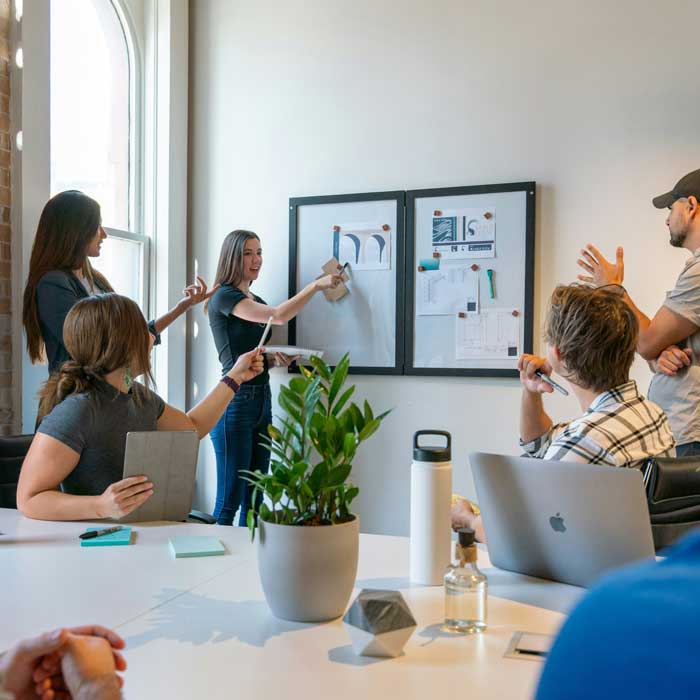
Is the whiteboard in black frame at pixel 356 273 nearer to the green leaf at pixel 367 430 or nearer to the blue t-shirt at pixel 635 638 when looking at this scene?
the green leaf at pixel 367 430

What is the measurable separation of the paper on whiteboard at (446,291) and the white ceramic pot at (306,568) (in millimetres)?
2609

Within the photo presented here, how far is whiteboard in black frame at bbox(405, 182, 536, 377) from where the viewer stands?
11.8ft

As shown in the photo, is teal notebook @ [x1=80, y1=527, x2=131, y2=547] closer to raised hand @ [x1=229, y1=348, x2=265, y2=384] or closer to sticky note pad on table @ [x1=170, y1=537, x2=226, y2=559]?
sticky note pad on table @ [x1=170, y1=537, x2=226, y2=559]

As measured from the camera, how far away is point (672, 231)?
2.76 meters

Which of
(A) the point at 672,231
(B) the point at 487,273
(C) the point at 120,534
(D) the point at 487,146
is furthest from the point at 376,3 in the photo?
(C) the point at 120,534

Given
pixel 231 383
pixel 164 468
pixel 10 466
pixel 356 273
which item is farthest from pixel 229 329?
pixel 164 468

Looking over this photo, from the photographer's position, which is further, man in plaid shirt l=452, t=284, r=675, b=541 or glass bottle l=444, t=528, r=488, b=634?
man in plaid shirt l=452, t=284, r=675, b=541

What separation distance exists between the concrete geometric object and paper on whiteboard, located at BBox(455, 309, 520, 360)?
8.75ft

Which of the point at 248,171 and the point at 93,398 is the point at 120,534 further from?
the point at 248,171

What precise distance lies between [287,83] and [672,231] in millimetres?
2212

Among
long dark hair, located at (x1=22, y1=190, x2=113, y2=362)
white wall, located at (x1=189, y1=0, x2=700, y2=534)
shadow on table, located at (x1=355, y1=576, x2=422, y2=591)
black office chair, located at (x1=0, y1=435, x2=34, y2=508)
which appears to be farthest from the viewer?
white wall, located at (x1=189, y1=0, x2=700, y2=534)

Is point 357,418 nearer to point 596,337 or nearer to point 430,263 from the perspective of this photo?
point 596,337

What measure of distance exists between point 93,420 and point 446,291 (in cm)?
219

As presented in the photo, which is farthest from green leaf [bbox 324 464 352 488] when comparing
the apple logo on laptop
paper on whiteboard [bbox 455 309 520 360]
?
paper on whiteboard [bbox 455 309 520 360]
